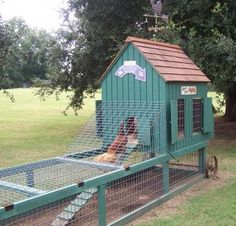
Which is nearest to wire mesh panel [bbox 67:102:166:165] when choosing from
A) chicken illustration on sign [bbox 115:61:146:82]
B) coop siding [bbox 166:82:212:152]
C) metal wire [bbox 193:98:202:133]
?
coop siding [bbox 166:82:212:152]

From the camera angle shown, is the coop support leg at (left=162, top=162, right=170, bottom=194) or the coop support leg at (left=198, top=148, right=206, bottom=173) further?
the coop support leg at (left=198, top=148, right=206, bottom=173)

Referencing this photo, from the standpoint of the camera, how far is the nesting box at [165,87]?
7234mm

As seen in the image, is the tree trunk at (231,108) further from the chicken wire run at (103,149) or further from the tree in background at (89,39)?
the chicken wire run at (103,149)

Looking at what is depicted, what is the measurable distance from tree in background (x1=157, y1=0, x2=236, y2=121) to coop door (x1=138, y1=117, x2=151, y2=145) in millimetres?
4855

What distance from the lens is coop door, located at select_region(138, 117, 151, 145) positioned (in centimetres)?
700

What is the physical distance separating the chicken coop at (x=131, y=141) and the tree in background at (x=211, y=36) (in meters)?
3.30

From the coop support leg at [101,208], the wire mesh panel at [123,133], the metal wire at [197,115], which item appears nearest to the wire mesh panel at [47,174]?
the wire mesh panel at [123,133]

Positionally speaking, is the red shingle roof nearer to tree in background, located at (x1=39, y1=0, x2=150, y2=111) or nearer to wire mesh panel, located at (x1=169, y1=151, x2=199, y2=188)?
wire mesh panel, located at (x1=169, y1=151, x2=199, y2=188)

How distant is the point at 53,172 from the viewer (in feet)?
23.2

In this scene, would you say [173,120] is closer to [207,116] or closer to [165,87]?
[165,87]

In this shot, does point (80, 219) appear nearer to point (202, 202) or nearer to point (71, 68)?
point (202, 202)

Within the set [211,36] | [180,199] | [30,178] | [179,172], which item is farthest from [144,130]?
[211,36]

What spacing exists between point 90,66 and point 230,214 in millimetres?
10205

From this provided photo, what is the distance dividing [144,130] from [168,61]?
1.58 meters
